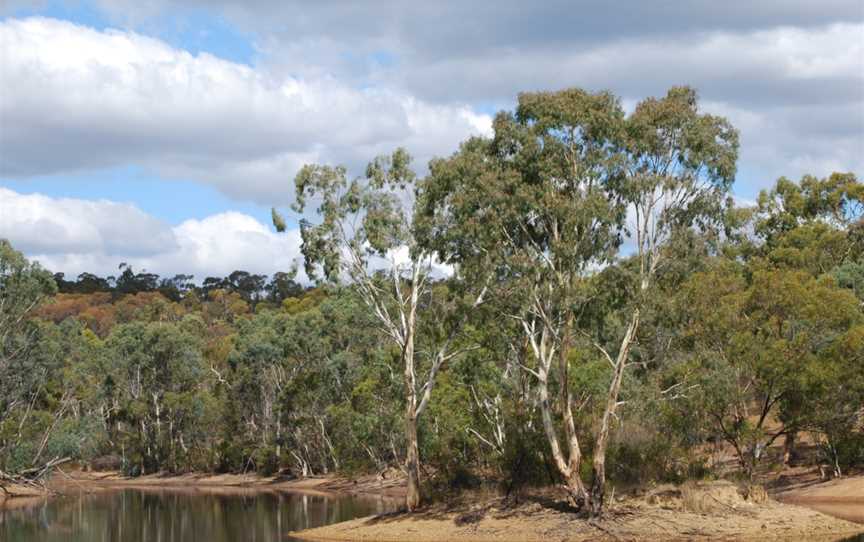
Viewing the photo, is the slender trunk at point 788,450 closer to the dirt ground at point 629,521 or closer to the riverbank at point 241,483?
the dirt ground at point 629,521

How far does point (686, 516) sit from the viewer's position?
41938mm

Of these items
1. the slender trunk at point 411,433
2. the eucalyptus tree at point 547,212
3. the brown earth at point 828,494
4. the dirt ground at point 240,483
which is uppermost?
the eucalyptus tree at point 547,212

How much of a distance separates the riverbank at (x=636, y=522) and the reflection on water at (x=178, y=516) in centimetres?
658

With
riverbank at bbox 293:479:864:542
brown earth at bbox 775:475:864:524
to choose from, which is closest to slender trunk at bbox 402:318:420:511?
riverbank at bbox 293:479:864:542

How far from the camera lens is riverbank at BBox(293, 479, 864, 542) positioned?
40.8m

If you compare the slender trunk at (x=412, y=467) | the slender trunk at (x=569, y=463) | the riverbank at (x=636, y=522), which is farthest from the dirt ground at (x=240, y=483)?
the slender trunk at (x=569, y=463)

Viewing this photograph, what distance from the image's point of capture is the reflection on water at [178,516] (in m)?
50.5

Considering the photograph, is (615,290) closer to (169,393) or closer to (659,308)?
(659,308)

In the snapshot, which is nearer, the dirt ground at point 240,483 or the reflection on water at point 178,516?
the reflection on water at point 178,516

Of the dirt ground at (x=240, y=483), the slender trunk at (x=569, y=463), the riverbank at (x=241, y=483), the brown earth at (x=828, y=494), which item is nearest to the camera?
the slender trunk at (x=569, y=463)

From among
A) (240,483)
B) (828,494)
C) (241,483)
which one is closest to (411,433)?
(828,494)

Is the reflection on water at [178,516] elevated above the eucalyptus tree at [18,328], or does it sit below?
below

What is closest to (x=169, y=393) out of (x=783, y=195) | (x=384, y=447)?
(x=384, y=447)

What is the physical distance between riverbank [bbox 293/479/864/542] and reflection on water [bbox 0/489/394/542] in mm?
6575
